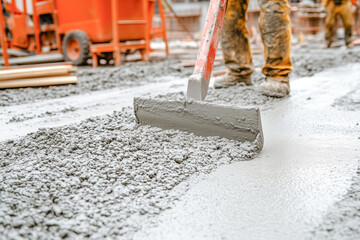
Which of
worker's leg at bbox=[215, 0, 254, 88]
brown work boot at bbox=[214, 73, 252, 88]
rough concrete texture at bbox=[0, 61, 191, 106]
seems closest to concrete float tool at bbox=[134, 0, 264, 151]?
worker's leg at bbox=[215, 0, 254, 88]

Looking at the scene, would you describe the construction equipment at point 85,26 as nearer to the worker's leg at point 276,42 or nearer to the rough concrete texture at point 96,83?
the rough concrete texture at point 96,83

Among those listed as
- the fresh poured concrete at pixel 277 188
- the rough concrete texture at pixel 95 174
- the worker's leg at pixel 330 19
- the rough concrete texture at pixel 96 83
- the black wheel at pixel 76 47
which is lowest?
the fresh poured concrete at pixel 277 188

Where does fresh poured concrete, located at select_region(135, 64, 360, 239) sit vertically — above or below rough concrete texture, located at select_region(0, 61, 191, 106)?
below

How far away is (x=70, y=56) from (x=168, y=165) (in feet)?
15.5

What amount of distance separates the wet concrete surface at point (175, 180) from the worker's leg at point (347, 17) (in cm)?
583

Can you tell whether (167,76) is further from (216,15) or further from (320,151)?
(320,151)

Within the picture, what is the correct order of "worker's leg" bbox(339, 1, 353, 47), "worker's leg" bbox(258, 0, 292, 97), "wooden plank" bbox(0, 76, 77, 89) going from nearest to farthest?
"worker's leg" bbox(258, 0, 292, 97), "wooden plank" bbox(0, 76, 77, 89), "worker's leg" bbox(339, 1, 353, 47)

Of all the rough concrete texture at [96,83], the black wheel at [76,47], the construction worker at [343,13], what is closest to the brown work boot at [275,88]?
the rough concrete texture at [96,83]

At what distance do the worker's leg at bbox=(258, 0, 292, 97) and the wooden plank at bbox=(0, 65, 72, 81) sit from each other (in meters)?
2.06

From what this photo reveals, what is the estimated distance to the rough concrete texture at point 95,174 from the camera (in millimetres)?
987

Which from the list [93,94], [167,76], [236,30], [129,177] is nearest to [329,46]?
[167,76]

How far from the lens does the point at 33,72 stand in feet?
11.3

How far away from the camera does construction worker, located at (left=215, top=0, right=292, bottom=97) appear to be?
2.43 meters

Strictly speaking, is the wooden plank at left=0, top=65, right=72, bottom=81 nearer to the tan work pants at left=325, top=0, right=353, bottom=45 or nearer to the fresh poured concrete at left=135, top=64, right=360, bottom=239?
the fresh poured concrete at left=135, top=64, right=360, bottom=239
